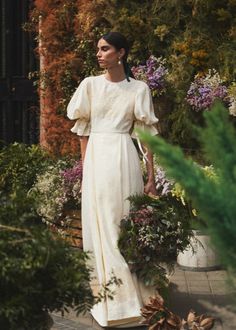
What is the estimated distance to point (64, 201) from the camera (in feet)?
20.8


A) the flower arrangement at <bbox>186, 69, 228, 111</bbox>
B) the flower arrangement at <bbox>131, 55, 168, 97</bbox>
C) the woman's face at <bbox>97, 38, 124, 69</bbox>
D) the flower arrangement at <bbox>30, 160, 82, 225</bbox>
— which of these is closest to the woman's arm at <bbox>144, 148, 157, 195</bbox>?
the woman's face at <bbox>97, 38, 124, 69</bbox>

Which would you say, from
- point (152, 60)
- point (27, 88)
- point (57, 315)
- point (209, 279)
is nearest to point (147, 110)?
point (57, 315)

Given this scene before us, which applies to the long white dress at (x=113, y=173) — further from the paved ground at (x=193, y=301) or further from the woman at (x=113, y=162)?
the paved ground at (x=193, y=301)

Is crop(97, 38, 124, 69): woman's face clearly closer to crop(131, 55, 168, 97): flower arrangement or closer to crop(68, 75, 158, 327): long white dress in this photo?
crop(68, 75, 158, 327): long white dress

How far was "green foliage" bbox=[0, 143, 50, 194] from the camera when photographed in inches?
276

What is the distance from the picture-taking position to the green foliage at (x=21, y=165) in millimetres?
7020

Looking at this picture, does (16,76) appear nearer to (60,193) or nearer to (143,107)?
(60,193)

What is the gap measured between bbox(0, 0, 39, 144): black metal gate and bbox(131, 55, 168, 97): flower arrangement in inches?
103

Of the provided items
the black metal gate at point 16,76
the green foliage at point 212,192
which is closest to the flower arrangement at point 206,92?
the black metal gate at point 16,76

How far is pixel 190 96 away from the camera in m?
6.92

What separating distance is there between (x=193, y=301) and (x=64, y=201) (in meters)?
1.54

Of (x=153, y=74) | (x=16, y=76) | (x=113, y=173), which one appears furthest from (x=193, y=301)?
(x=16, y=76)

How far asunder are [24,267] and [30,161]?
4875mm

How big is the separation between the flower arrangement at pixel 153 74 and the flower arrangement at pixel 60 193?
1.19 meters
